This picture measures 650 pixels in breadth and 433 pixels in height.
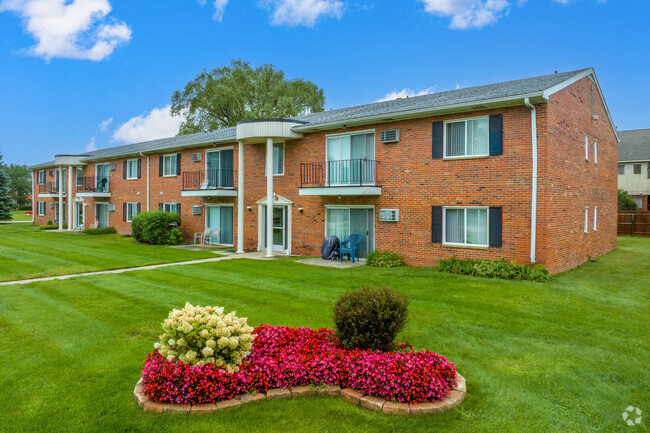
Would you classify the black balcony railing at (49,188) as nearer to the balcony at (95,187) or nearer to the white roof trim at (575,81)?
the balcony at (95,187)

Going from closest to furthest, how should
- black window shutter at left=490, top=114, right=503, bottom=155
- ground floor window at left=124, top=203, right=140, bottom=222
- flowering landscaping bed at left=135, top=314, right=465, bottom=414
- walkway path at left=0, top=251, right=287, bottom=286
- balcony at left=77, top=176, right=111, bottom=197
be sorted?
flowering landscaping bed at left=135, top=314, right=465, bottom=414
walkway path at left=0, top=251, right=287, bottom=286
black window shutter at left=490, top=114, right=503, bottom=155
ground floor window at left=124, top=203, right=140, bottom=222
balcony at left=77, top=176, right=111, bottom=197

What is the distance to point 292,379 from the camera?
484 cm

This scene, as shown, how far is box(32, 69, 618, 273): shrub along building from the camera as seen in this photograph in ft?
40.2

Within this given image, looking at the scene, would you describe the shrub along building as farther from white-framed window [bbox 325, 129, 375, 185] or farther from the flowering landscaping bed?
the flowering landscaping bed

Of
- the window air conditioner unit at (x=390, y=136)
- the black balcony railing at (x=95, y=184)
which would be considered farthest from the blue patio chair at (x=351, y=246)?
the black balcony railing at (x=95, y=184)

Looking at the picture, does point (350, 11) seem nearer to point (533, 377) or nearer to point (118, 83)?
point (118, 83)

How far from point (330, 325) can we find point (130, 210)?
2310cm

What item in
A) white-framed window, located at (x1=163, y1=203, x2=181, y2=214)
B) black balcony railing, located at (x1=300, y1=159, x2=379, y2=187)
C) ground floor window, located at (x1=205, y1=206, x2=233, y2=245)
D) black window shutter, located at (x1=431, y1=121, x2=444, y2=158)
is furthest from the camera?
white-framed window, located at (x1=163, y1=203, x2=181, y2=214)

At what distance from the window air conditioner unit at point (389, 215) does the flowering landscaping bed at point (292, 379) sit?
31.4 ft

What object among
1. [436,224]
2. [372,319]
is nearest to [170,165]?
[436,224]

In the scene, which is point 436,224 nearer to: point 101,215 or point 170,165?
point 170,165

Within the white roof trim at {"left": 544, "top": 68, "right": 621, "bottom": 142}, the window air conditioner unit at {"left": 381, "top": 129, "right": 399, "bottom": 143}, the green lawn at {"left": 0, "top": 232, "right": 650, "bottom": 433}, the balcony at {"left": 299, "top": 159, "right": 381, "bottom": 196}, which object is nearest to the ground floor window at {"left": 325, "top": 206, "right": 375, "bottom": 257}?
the balcony at {"left": 299, "top": 159, "right": 381, "bottom": 196}

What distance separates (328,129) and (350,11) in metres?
7.87

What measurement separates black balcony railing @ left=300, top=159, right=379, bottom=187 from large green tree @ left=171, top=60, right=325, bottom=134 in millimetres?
26281
